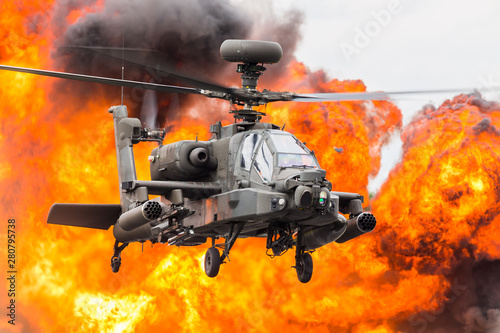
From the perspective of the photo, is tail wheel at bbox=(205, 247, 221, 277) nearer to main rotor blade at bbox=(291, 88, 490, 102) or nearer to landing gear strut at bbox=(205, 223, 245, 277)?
landing gear strut at bbox=(205, 223, 245, 277)

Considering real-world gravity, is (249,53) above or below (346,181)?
above

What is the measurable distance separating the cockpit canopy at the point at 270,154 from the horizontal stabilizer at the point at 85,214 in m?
5.86

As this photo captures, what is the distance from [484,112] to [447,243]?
5.18 meters

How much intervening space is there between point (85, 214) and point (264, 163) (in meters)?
7.17

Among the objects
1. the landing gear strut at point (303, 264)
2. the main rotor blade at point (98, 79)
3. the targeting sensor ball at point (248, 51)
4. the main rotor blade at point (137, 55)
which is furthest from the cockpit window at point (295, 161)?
the main rotor blade at point (137, 55)

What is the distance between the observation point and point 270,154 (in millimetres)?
25734

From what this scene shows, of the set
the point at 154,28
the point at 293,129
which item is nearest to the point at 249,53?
the point at 293,129

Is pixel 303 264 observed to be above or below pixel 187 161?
below

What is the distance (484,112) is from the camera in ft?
123

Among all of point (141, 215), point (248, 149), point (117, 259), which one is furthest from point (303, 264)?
point (117, 259)

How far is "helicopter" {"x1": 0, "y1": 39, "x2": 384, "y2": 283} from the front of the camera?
2505 centimetres

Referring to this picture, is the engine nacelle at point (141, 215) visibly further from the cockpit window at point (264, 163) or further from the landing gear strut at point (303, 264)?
the landing gear strut at point (303, 264)

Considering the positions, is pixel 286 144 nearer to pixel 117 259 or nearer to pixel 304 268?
A: pixel 304 268

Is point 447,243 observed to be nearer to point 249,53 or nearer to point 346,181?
point 346,181
